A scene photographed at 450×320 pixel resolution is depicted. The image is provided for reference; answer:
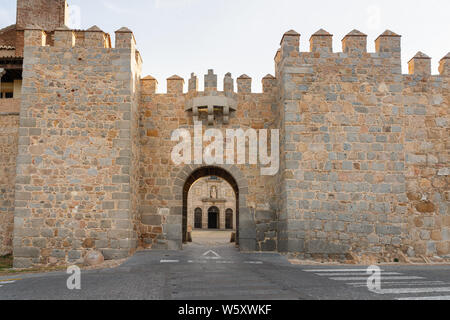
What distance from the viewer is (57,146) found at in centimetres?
1020

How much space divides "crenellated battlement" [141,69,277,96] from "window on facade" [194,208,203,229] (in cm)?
2250

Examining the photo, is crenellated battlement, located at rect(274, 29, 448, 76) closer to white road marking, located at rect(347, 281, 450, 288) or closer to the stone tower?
white road marking, located at rect(347, 281, 450, 288)

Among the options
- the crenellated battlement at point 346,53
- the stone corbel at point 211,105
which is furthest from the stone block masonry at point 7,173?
the crenellated battlement at point 346,53

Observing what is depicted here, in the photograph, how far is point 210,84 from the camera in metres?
12.1

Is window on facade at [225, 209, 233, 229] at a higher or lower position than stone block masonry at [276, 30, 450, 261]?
lower

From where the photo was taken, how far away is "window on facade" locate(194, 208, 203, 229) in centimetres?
3344

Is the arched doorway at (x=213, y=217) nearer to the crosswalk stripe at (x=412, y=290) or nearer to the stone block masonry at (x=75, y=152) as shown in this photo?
the stone block masonry at (x=75, y=152)

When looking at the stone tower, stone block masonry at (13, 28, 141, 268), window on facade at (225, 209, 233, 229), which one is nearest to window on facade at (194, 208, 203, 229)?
window on facade at (225, 209, 233, 229)

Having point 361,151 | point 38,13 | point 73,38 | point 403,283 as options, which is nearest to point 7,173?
point 73,38

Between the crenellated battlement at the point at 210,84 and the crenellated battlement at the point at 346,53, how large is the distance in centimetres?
130

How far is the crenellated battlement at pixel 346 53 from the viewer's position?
1095 centimetres
